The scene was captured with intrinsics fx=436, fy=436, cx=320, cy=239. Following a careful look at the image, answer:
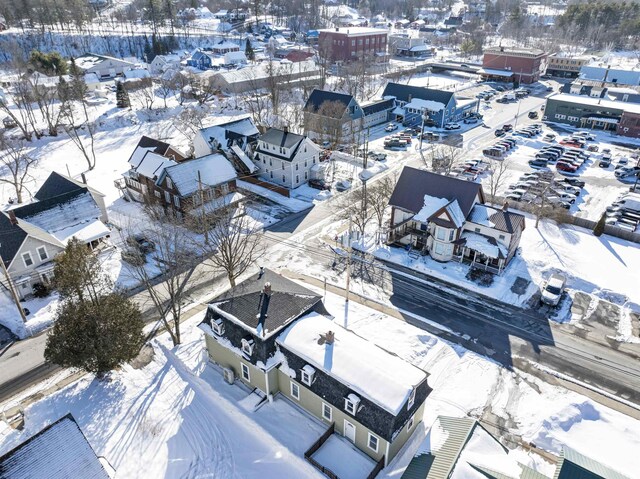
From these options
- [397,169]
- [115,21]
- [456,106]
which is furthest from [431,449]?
[115,21]

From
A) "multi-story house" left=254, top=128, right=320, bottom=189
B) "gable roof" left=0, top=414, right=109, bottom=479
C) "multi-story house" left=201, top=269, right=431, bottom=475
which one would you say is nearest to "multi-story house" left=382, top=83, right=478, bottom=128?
"multi-story house" left=254, top=128, right=320, bottom=189

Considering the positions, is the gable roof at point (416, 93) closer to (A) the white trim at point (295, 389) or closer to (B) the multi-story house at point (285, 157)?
(B) the multi-story house at point (285, 157)

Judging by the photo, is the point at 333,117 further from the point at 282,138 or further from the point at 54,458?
the point at 54,458

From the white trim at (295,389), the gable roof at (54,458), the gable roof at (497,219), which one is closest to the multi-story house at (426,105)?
the gable roof at (497,219)

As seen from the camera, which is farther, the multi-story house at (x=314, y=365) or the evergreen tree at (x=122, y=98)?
the evergreen tree at (x=122, y=98)

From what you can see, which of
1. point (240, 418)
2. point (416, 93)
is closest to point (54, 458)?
point (240, 418)
